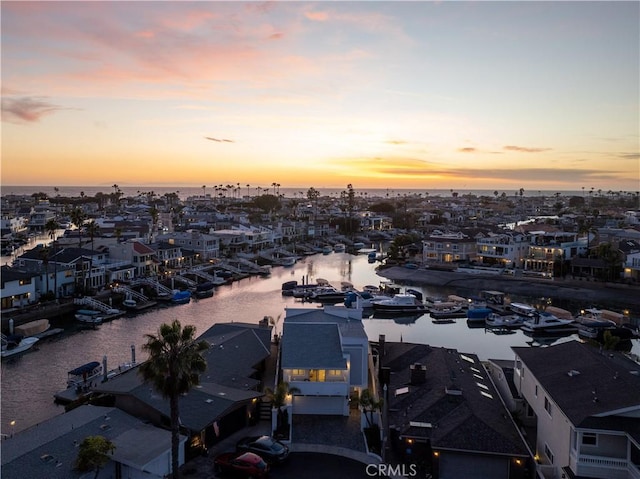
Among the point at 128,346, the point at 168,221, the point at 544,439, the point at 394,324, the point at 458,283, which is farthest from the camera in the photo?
the point at 168,221

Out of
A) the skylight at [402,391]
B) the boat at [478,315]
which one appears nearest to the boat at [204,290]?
the boat at [478,315]

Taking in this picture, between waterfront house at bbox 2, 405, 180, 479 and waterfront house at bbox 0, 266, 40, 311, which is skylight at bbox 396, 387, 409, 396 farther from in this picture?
waterfront house at bbox 0, 266, 40, 311

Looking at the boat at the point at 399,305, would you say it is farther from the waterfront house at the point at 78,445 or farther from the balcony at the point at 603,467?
the balcony at the point at 603,467

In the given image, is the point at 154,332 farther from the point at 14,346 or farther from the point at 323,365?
the point at 323,365

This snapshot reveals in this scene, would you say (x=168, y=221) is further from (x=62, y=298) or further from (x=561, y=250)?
(x=561, y=250)

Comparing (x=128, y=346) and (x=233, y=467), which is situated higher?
(x=233, y=467)

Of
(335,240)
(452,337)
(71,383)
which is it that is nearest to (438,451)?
(71,383)
